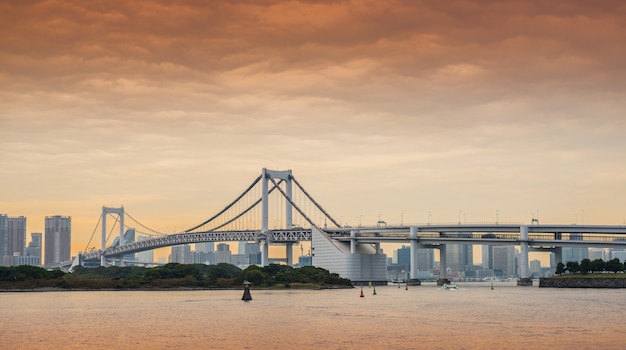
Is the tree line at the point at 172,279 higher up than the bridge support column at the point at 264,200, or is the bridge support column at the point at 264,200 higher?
the bridge support column at the point at 264,200

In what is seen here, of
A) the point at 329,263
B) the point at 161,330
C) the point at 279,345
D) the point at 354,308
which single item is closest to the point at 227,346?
the point at 279,345

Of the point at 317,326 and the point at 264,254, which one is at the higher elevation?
Answer: the point at 264,254

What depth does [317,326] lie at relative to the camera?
179 ft

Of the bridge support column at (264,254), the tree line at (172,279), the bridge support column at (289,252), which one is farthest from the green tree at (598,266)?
the bridge support column at (264,254)

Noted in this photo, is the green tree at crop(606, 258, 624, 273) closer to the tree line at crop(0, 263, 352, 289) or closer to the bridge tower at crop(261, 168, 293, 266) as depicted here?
the tree line at crop(0, 263, 352, 289)

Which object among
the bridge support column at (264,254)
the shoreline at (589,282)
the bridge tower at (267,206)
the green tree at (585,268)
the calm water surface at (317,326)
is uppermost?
the bridge tower at (267,206)

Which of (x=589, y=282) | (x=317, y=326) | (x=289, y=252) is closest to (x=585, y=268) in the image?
(x=589, y=282)

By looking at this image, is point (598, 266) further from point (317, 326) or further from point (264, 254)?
point (317, 326)

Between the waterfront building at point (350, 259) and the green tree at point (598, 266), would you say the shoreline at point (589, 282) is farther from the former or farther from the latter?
the waterfront building at point (350, 259)

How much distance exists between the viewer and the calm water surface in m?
44.4

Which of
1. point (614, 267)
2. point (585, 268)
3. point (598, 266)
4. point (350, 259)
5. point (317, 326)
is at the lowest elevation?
point (317, 326)

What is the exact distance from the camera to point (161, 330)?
174ft

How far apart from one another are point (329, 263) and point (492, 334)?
9626 cm

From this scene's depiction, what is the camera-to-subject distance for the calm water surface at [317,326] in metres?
44.4
